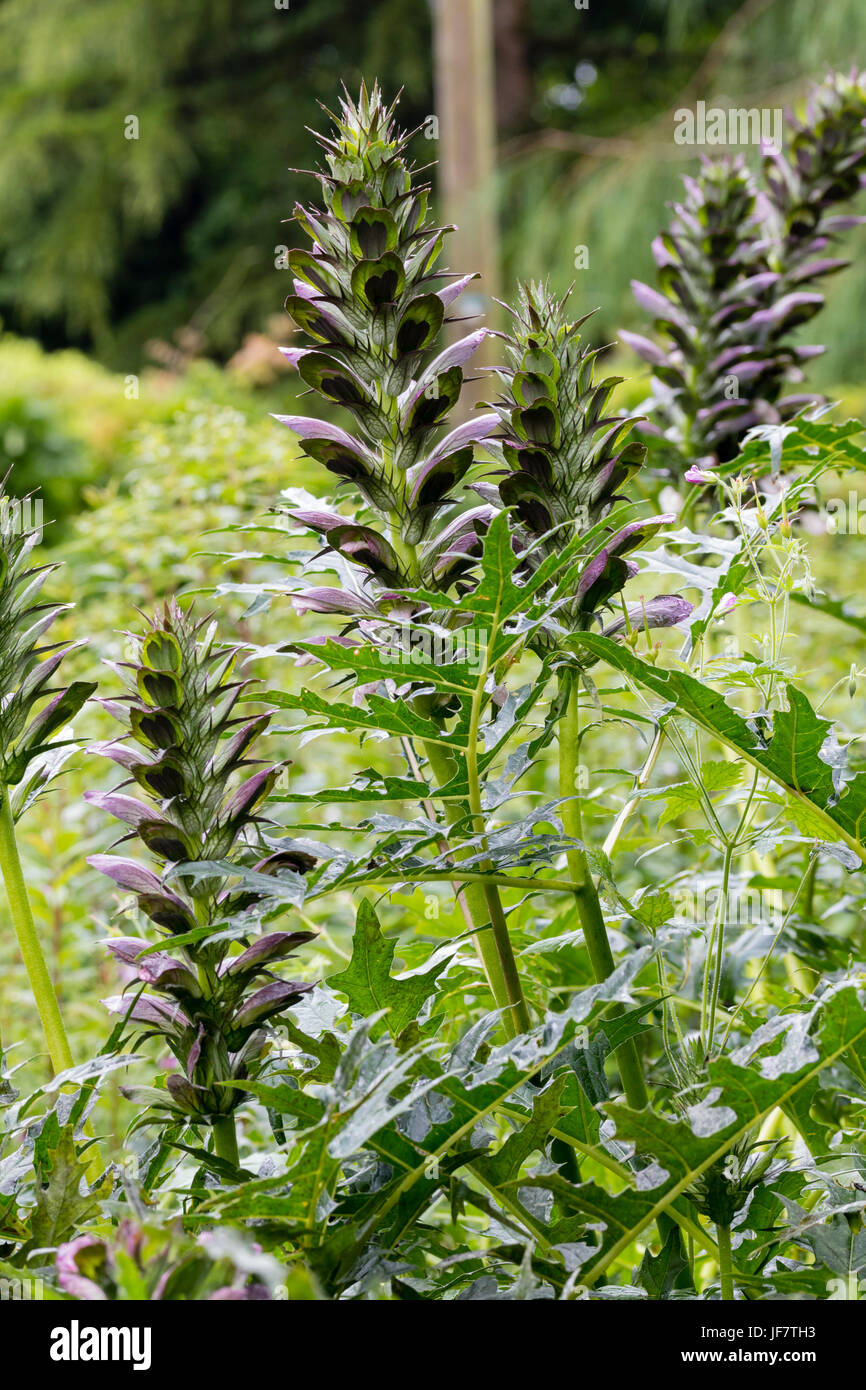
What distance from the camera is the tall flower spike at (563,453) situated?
29.8 inches

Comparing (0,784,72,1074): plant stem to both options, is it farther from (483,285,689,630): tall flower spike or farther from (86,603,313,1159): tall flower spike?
(483,285,689,630): tall flower spike

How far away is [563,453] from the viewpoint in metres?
0.77

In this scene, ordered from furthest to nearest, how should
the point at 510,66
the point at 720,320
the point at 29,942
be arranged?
the point at 510,66, the point at 720,320, the point at 29,942

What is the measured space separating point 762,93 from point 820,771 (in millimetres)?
6609

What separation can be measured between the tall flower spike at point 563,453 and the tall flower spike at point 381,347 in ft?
0.10

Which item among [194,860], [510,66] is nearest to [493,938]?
[194,860]

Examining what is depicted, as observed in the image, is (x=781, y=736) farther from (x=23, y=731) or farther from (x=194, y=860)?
(x=23, y=731)

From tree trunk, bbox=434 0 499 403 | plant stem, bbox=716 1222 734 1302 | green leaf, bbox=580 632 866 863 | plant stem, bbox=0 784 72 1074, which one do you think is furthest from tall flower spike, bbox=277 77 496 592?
tree trunk, bbox=434 0 499 403

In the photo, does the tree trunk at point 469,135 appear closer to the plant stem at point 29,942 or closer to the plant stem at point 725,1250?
the plant stem at point 29,942

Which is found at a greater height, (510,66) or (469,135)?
(510,66)

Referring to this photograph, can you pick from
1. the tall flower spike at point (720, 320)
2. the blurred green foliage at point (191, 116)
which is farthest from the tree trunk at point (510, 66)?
the tall flower spike at point (720, 320)

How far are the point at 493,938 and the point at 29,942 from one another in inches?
11.5
